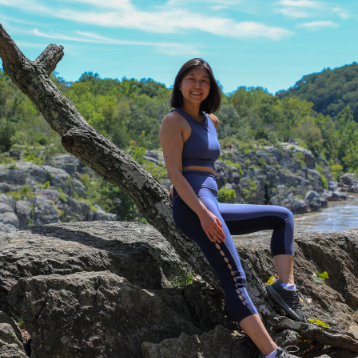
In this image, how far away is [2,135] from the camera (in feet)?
119

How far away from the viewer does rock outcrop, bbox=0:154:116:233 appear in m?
26.8

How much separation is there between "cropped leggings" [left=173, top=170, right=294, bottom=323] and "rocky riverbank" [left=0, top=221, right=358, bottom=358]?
12.1 inches

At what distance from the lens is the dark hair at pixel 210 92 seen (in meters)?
2.84

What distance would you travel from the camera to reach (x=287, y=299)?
282cm

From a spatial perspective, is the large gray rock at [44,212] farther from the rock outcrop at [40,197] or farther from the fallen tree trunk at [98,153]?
the fallen tree trunk at [98,153]

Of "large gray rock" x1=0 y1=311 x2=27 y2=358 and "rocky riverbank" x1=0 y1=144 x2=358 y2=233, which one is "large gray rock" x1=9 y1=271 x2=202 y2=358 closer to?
"large gray rock" x1=0 y1=311 x2=27 y2=358

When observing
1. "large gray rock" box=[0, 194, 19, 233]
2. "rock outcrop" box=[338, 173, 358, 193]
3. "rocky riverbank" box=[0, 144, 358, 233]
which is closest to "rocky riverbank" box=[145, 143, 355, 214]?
"rocky riverbank" box=[0, 144, 358, 233]

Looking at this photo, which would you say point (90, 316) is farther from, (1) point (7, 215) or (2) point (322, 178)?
(2) point (322, 178)

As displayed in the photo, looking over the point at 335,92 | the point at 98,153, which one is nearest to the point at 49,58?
the point at 98,153

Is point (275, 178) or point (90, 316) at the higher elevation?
point (90, 316)

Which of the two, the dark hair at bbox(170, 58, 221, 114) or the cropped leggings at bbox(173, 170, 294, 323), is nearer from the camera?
the cropped leggings at bbox(173, 170, 294, 323)

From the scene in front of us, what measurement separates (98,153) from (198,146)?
1.09 metres

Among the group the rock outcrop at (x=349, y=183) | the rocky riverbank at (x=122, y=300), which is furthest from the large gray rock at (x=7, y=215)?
the rock outcrop at (x=349, y=183)

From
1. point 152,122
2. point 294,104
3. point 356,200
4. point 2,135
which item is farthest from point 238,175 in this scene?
point 294,104
